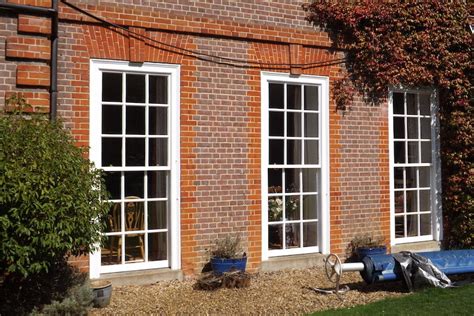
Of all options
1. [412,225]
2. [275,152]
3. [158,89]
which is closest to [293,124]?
[275,152]

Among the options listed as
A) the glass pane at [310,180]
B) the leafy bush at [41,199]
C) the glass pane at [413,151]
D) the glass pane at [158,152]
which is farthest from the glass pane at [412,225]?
the leafy bush at [41,199]

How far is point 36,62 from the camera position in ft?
23.8

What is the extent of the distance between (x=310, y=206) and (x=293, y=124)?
1.40m

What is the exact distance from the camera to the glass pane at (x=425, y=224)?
10828 mm

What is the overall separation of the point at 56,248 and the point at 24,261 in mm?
324

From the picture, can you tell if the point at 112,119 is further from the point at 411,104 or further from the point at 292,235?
the point at 411,104

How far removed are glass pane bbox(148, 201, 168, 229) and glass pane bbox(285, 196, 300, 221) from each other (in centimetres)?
216

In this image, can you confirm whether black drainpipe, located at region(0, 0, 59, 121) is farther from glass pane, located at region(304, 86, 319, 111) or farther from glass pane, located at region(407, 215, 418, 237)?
glass pane, located at region(407, 215, 418, 237)

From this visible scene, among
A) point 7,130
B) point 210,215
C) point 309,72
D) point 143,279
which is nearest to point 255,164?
point 210,215

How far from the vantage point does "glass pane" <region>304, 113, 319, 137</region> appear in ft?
31.6

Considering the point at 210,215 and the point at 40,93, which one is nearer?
the point at 40,93

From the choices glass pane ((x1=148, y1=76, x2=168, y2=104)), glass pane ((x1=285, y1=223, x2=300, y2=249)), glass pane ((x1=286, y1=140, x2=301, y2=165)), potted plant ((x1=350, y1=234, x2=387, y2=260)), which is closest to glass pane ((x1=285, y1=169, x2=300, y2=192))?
glass pane ((x1=286, y1=140, x2=301, y2=165))

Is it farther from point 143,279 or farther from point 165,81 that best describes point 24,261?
point 165,81

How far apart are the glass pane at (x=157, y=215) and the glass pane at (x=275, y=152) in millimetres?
1921
